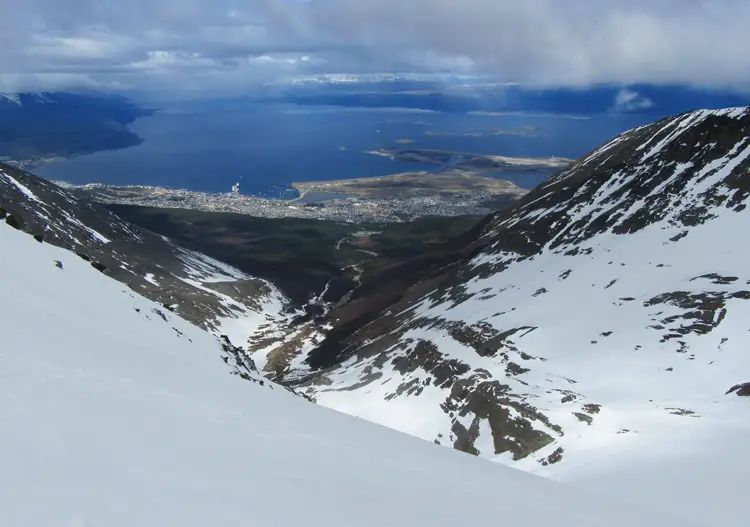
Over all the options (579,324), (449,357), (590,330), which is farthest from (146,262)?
(590,330)

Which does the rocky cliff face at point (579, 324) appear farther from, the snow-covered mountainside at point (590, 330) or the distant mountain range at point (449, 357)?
the distant mountain range at point (449, 357)

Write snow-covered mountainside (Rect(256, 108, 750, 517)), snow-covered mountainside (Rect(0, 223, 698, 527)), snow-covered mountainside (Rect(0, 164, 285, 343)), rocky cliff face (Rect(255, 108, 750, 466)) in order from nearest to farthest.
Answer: snow-covered mountainside (Rect(0, 223, 698, 527))
snow-covered mountainside (Rect(256, 108, 750, 517))
rocky cliff face (Rect(255, 108, 750, 466))
snow-covered mountainside (Rect(0, 164, 285, 343))

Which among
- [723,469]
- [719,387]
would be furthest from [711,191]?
[723,469]

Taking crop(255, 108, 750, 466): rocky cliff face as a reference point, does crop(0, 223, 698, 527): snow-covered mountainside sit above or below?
below

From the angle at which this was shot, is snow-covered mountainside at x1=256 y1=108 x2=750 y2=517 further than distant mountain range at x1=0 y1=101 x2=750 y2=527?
Yes

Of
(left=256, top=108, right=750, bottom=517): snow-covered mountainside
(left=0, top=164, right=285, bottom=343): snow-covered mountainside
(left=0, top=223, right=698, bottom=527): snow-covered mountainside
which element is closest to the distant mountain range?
(left=0, top=223, right=698, bottom=527): snow-covered mountainside

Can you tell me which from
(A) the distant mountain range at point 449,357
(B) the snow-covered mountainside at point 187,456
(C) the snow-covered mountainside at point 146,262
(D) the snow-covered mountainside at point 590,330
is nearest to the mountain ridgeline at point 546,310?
(D) the snow-covered mountainside at point 590,330

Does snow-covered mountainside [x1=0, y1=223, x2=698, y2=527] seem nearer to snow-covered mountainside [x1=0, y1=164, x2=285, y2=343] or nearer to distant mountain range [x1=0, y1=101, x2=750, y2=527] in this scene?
distant mountain range [x1=0, y1=101, x2=750, y2=527]

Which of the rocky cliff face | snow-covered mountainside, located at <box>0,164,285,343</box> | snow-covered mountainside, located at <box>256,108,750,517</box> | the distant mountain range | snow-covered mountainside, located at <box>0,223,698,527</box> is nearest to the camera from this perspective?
snow-covered mountainside, located at <box>0,223,698,527</box>

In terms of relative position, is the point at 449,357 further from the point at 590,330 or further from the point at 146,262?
the point at 146,262
